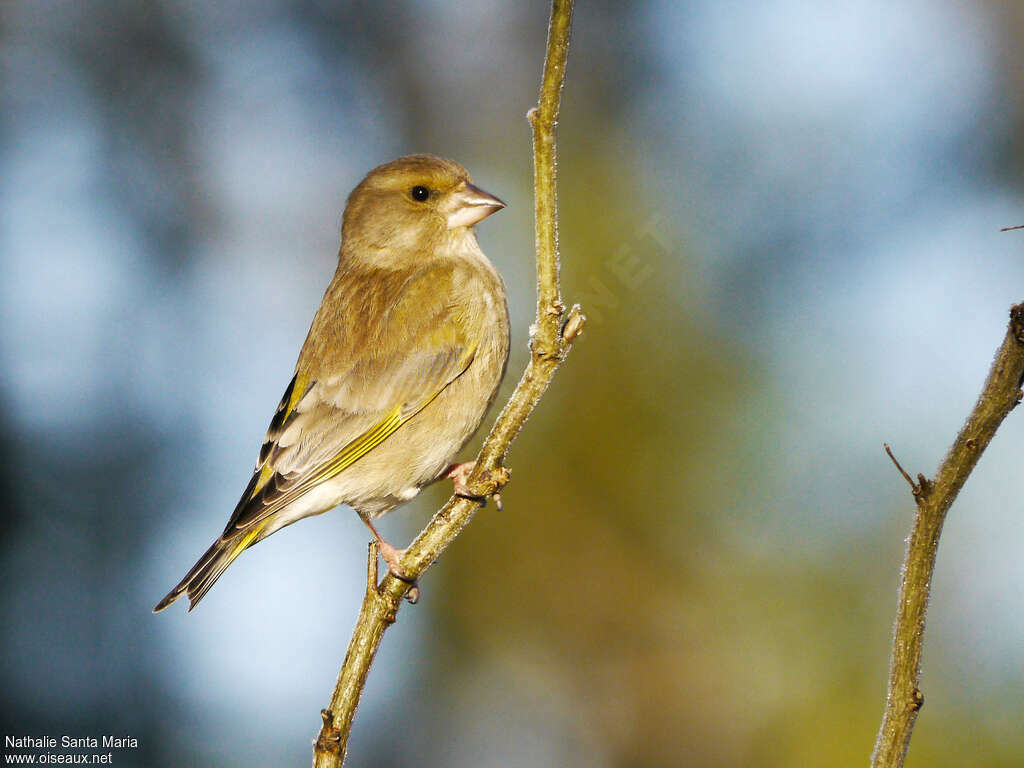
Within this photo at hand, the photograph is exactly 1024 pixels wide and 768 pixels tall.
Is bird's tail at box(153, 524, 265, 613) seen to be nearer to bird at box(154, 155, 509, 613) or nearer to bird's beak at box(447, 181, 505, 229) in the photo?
bird at box(154, 155, 509, 613)

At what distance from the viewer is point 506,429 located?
3.05m

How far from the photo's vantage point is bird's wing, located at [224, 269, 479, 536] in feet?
13.8

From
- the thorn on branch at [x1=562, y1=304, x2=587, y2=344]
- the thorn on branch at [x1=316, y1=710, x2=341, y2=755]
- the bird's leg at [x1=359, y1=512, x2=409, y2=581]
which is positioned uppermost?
the thorn on branch at [x1=562, y1=304, x2=587, y2=344]

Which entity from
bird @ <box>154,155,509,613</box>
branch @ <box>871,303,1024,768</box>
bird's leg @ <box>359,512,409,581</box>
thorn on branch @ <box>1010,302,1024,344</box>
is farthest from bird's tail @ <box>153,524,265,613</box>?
thorn on branch @ <box>1010,302,1024,344</box>

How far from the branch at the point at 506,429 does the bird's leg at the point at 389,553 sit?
2 centimetres

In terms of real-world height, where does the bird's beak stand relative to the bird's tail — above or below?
above

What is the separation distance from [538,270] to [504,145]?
28.4 feet

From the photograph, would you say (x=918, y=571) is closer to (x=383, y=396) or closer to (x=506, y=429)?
(x=506, y=429)

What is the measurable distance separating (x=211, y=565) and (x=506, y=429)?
1482 mm

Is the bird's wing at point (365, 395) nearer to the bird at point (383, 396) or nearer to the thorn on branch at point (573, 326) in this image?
the bird at point (383, 396)

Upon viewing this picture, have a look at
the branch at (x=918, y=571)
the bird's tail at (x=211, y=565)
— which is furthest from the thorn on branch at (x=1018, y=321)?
the bird's tail at (x=211, y=565)

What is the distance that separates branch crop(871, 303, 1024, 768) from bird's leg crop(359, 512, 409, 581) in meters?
1.51

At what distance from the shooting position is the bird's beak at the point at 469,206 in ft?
15.2

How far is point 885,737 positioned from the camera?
86.4 inches
